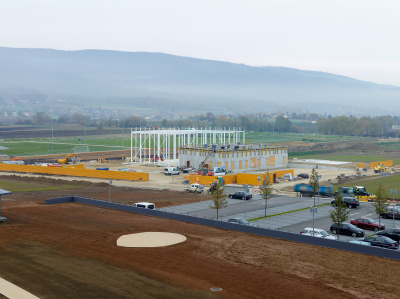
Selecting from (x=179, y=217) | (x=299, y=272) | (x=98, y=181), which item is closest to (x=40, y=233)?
(x=179, y=217)

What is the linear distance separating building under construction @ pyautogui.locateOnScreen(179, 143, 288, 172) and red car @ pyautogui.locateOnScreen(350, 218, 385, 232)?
3402cm

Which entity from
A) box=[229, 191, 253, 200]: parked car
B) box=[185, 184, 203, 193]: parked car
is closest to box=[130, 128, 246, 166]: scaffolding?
box=[185, 184, 203, 193]: parked car

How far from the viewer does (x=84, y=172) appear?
228 feet

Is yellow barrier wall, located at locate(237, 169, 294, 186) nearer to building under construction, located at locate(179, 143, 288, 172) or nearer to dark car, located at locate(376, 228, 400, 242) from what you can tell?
building under construction, located at locate(179, 143, 288, 172)

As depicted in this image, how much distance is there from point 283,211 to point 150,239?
16.3 metres

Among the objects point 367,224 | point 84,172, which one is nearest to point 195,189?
point 84,172

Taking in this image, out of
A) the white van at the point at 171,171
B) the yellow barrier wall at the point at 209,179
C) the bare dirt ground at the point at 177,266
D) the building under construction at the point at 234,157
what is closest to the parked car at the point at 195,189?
the yellow barrier wall at the point at 209,179

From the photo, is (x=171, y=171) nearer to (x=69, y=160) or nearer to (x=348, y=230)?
(x=69, y=160)

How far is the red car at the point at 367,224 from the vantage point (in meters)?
36.8

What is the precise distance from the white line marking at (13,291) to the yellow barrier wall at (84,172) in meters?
42.7

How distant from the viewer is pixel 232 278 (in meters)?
23.7

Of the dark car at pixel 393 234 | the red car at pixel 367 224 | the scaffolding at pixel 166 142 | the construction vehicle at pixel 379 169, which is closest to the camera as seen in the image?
the dark car at pixel 393 234

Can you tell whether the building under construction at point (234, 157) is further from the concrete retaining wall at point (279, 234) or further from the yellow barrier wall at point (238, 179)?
the concrete retaining wall at point (279, 234)

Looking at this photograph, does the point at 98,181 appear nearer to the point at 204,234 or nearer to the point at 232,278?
the point at 204,234
